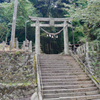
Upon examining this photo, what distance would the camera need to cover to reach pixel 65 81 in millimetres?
6387

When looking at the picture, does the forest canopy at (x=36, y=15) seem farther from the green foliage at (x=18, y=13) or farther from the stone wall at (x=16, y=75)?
the stone wall at (x=16, y=75)

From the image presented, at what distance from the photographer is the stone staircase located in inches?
206

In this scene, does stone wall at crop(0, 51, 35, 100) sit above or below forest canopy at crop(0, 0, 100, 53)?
below

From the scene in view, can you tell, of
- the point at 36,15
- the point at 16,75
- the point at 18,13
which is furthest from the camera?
the point at 36,15

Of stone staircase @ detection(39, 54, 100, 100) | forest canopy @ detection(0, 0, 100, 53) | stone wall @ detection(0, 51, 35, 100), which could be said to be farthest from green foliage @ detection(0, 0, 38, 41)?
stone staircase @ detection(39, 54, 100, 100)

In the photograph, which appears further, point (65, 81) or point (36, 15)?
point (36, 15)

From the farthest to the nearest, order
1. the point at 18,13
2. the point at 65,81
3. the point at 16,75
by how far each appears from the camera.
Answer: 1. the point at 18,13
2. the point at 16,75
3. the point at 65,81

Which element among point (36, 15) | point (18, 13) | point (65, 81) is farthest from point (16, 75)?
point (36, 15)

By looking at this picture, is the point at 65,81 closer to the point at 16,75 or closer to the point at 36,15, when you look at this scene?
the point at 16,75

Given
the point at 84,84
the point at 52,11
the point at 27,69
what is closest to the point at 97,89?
the point at 84,84

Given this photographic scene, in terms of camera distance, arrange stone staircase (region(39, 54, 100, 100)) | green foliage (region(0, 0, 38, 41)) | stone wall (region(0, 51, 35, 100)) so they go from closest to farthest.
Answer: stone staircase (region(39, 54, 100, 100)) → stone wall (region(0, 51, 35, 100)) → green foliage (region(0, 0, 38, 41))

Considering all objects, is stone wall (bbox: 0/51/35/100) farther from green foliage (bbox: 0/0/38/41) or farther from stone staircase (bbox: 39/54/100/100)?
green foliage (bbox: 0/0/38/41)

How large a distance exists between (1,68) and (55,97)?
14.2 feet

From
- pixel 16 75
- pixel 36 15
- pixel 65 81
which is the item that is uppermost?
pixel 36 15
